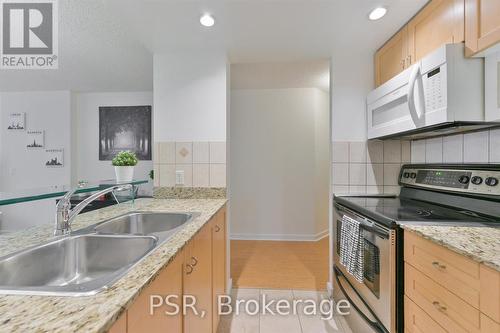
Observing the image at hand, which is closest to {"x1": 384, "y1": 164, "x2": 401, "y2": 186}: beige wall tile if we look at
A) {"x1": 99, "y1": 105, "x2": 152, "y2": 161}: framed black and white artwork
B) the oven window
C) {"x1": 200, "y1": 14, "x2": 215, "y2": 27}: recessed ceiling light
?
the oven window

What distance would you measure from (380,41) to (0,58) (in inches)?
140

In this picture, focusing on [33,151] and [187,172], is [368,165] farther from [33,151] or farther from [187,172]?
[33,151]

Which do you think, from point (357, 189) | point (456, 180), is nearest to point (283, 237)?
point (357, 189)

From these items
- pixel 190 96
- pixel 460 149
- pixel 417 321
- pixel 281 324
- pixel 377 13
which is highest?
pixel 377 13

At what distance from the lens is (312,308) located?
1.98m

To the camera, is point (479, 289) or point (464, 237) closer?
point (479, 289)

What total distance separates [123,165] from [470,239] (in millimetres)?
2368

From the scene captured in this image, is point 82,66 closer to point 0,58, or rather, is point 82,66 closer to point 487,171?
point 0,58

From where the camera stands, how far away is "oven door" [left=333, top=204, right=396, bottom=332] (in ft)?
4.03

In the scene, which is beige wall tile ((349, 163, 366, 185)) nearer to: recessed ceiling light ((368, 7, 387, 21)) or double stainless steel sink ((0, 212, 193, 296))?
recessed ceiling light ((368, 7, 387, 21))

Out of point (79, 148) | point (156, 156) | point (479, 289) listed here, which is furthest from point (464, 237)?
A: point (79, 148)

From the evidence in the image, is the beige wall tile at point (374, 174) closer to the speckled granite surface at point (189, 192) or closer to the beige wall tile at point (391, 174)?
the beige wall tile at point (391, 174)

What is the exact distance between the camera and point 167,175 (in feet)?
7.23

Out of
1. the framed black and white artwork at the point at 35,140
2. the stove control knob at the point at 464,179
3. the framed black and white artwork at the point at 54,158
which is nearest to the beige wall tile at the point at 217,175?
the stove control knob at the point at 464,179
